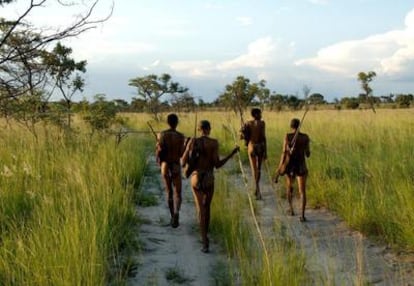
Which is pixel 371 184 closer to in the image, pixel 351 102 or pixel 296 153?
pixel 296 153

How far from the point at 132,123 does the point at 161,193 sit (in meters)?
19.6

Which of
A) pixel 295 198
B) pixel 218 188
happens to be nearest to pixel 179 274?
pixel 218 188

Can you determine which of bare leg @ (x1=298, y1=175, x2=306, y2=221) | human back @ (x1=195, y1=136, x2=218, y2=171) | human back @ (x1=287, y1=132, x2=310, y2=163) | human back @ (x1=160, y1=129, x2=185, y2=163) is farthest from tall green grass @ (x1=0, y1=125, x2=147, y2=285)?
human back @ (x1=287, y1=132, x2=310, y2=163)

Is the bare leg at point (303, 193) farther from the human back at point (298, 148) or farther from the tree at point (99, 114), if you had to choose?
the tree at point (99, 114)

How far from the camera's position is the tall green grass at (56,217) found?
421 cm

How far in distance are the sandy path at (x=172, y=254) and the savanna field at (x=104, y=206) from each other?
0.25 meters

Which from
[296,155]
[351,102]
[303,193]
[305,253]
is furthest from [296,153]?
[351,102]

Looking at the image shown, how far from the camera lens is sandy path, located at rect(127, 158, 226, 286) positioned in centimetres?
531

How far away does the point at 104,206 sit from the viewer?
6031mm

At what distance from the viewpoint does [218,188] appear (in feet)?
28.2

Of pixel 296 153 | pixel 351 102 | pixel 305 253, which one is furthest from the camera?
pixel 351 102

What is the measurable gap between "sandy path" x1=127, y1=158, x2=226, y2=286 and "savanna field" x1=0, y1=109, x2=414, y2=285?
250 millimetres

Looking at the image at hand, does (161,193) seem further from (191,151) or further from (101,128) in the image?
(101,128)

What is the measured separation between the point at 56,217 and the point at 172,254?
1584mm
